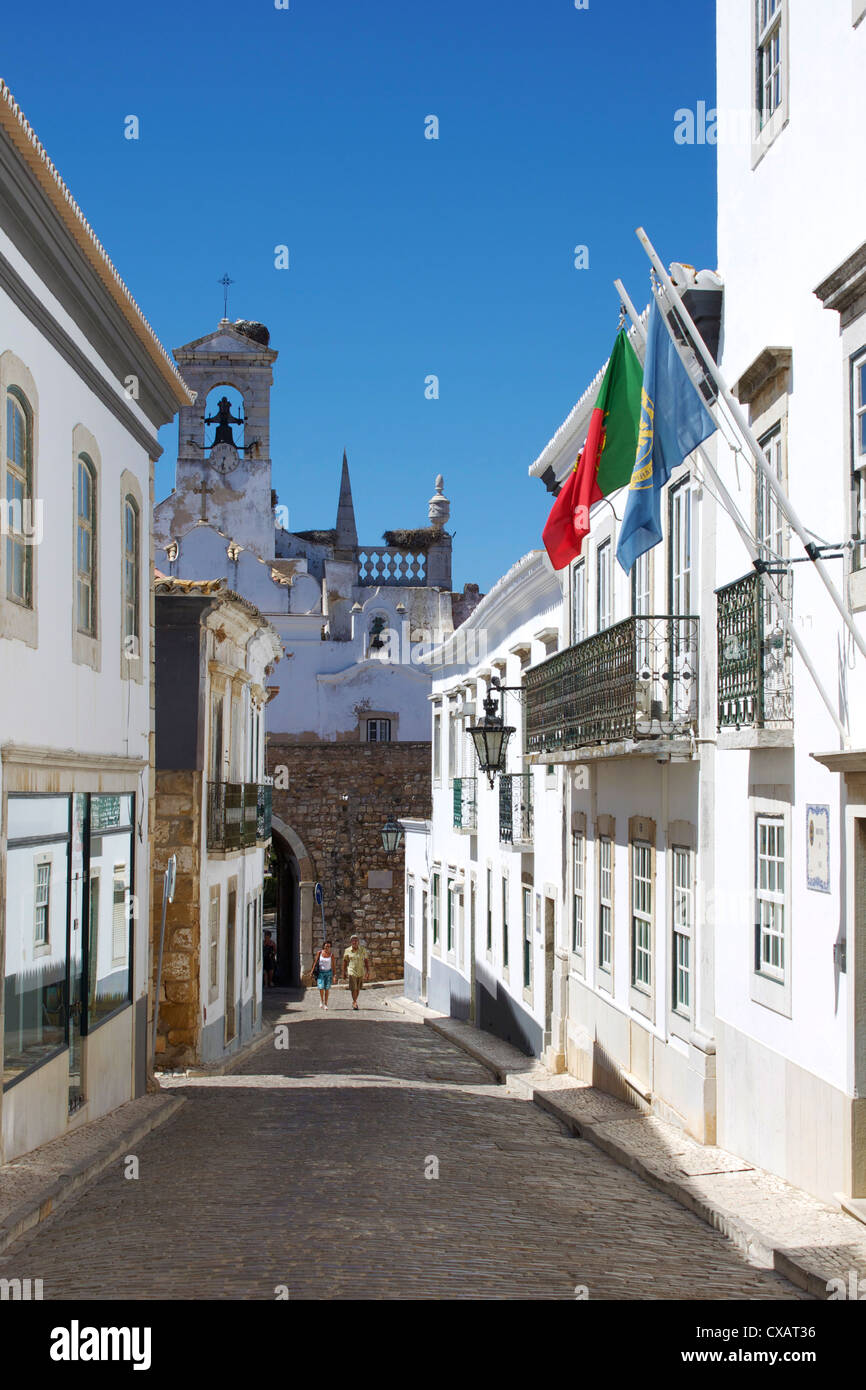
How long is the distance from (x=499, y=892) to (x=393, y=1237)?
14.6 meters

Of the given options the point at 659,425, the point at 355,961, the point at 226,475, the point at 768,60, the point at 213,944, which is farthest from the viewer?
the point at 226,475

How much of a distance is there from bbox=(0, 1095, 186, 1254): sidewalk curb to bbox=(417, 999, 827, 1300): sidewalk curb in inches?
139

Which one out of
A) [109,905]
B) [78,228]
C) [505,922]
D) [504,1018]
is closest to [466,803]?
[505,922]

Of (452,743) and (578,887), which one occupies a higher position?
(452,743)

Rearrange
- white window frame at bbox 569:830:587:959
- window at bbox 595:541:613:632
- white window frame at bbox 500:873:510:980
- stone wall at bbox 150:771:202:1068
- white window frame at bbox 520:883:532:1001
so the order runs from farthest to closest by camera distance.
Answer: white window frame at bbox 500:873:510:980 < white window frame at bbox 520:883:532:1001 < stone wall at bbox 150:771:202:1068 < white window frame at bbox 569:830:587:959 < window at bbox 595:541:613:632

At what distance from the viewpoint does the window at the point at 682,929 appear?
11391 mm

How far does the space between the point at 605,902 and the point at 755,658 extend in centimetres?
593

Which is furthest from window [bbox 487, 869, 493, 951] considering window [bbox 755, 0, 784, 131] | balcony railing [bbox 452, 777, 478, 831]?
window [bbox 755, 0, 784, 131]

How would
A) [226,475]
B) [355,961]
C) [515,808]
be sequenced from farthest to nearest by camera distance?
[226,475]
[355,961]
[515,808]

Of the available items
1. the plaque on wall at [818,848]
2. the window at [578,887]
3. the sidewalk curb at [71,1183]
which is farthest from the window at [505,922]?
the plaque on wall at [818,848]

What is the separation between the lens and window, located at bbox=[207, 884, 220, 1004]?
19.1 metres

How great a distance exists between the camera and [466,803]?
2458 centimetres

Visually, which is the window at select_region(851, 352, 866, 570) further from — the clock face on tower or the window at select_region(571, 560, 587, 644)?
the clock face on tower

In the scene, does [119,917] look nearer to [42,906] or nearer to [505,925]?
[42,906]
